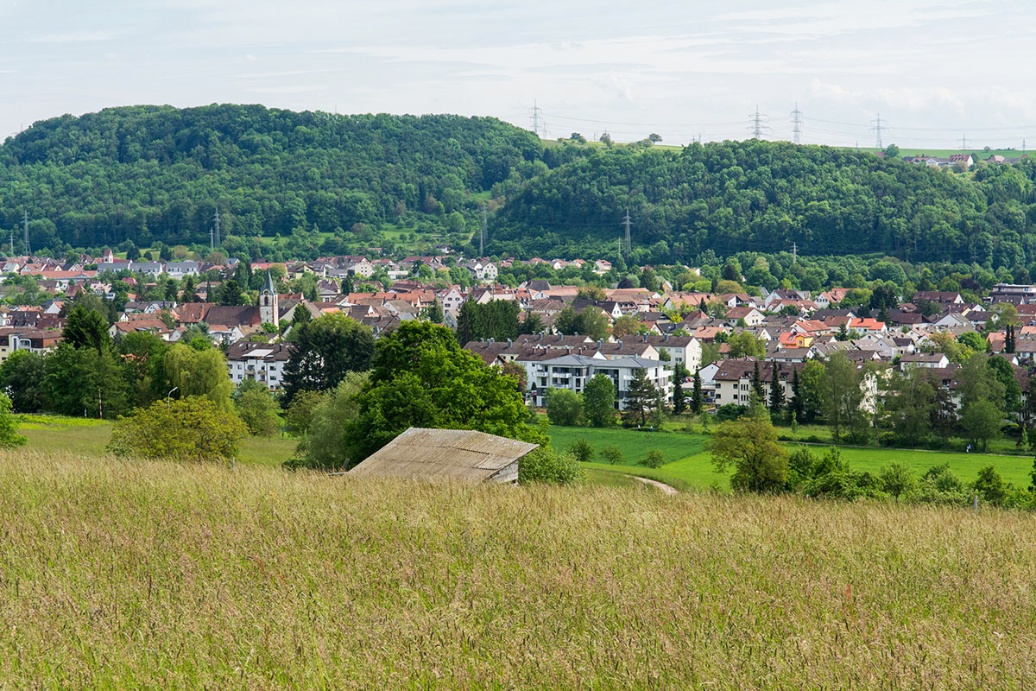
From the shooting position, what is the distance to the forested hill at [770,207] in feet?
443

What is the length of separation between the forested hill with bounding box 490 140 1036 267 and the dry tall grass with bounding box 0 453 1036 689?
132 meters

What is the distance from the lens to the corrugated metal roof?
34.3 ft

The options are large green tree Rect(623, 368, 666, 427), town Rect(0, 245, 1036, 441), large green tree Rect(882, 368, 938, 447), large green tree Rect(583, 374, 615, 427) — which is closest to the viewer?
large green tree Rect(882, 368, 938, 447)

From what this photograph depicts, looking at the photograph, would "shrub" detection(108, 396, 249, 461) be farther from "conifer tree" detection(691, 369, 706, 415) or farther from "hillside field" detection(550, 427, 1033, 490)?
"conifer tree" detection(691, 369, 706, 415)

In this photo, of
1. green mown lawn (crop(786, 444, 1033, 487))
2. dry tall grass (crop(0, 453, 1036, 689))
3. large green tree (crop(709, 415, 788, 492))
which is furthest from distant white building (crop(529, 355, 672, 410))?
dry tall grass (crop(0, 453, 1036, 689))

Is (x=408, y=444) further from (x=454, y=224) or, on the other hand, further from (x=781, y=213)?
(x=454, y=224)

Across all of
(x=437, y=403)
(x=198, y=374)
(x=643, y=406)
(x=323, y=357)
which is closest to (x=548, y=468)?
(x=437, y=403)

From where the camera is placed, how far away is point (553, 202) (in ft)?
517

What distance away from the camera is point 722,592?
543 cm

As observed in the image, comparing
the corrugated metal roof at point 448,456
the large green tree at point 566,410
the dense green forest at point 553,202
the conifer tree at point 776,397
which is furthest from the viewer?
the dense green forest at point 553,202

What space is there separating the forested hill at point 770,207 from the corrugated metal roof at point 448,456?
128 metres

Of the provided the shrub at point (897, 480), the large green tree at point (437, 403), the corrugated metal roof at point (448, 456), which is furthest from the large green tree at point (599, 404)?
the corrugated metal roof at point (448, 456)

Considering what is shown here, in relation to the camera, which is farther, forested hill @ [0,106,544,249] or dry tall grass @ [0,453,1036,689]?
forested hill @ [0,106,544,249]

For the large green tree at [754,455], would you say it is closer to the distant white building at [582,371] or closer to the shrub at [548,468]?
the shrub at [548,468]
